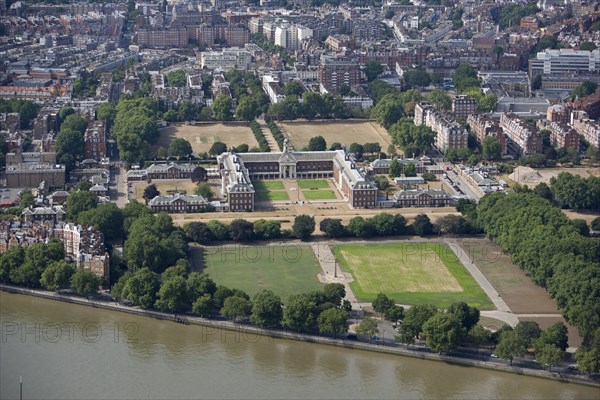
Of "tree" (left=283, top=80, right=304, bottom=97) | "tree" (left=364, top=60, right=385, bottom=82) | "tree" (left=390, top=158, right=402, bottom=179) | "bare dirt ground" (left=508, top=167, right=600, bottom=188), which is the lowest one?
"bare dirt ground" (left=508, top=167, right=600, bottom=188)

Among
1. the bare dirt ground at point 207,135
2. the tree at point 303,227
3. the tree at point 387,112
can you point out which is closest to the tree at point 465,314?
the tree at point 303,227

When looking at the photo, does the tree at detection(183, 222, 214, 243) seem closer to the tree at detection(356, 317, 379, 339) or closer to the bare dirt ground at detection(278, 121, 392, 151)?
the tree at detection(356, 317, 379, 339)

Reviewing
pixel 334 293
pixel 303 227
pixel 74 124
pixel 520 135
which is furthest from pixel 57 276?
pixel 520 135

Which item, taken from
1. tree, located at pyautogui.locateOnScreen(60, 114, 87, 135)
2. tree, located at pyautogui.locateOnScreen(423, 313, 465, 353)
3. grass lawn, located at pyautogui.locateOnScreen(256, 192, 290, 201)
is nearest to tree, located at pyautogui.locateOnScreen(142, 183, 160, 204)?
grass lawn, located at pyautogui.locateOnScreen(256, 192, 290, 201)

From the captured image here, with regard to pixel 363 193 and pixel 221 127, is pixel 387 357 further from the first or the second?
pixel 221 127

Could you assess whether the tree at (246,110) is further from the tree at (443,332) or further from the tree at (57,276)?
the tree at (443,332)

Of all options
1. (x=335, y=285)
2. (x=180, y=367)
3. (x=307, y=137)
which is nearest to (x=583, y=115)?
(x=307, y=137)
